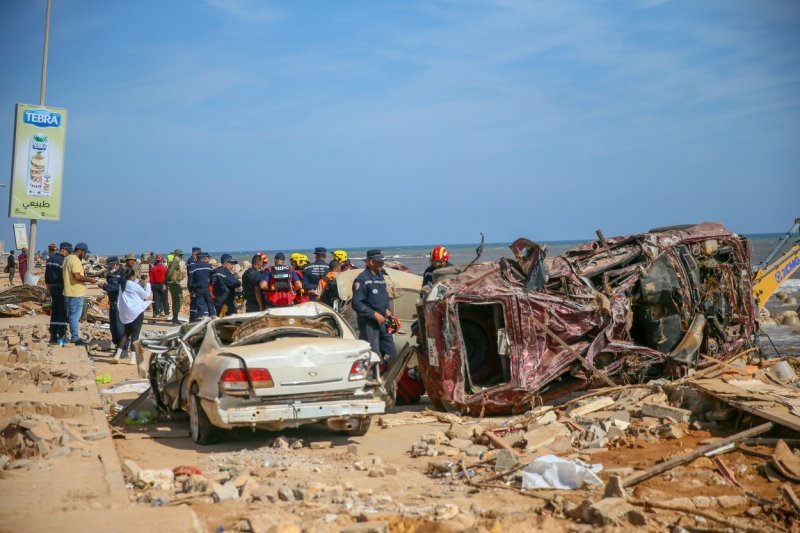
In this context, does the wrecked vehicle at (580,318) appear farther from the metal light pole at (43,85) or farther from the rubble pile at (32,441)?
the metal light pole at (43,85)

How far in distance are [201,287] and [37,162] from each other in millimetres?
5894

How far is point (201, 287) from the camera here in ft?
63.3

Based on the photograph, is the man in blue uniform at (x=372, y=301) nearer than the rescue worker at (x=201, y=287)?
Yes

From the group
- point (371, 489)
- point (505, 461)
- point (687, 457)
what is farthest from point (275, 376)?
point (687, 457)

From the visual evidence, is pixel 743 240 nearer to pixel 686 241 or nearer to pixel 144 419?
pixel 686 241

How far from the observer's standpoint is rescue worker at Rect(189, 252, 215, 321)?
19250 mm

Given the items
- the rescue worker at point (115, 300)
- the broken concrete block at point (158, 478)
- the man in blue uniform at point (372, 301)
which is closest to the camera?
the broken concrete block at point (158, 478)

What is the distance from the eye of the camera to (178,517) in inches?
214

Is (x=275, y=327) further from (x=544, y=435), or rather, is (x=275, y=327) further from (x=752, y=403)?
(x=752, y=403)

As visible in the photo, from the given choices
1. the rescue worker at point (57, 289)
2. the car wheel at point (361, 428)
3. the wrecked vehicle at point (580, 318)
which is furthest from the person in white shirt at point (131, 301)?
the car wheel at point (361, 428)

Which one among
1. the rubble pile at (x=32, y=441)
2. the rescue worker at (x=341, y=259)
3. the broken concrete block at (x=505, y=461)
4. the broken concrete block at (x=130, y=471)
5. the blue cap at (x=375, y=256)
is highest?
the blue cap at (x=375, y=256)

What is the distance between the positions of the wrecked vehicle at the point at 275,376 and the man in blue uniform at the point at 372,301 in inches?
83.3

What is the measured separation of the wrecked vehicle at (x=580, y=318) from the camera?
1008 centimetres

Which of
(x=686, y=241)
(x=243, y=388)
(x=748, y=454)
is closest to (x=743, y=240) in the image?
(x=686, y=241)
